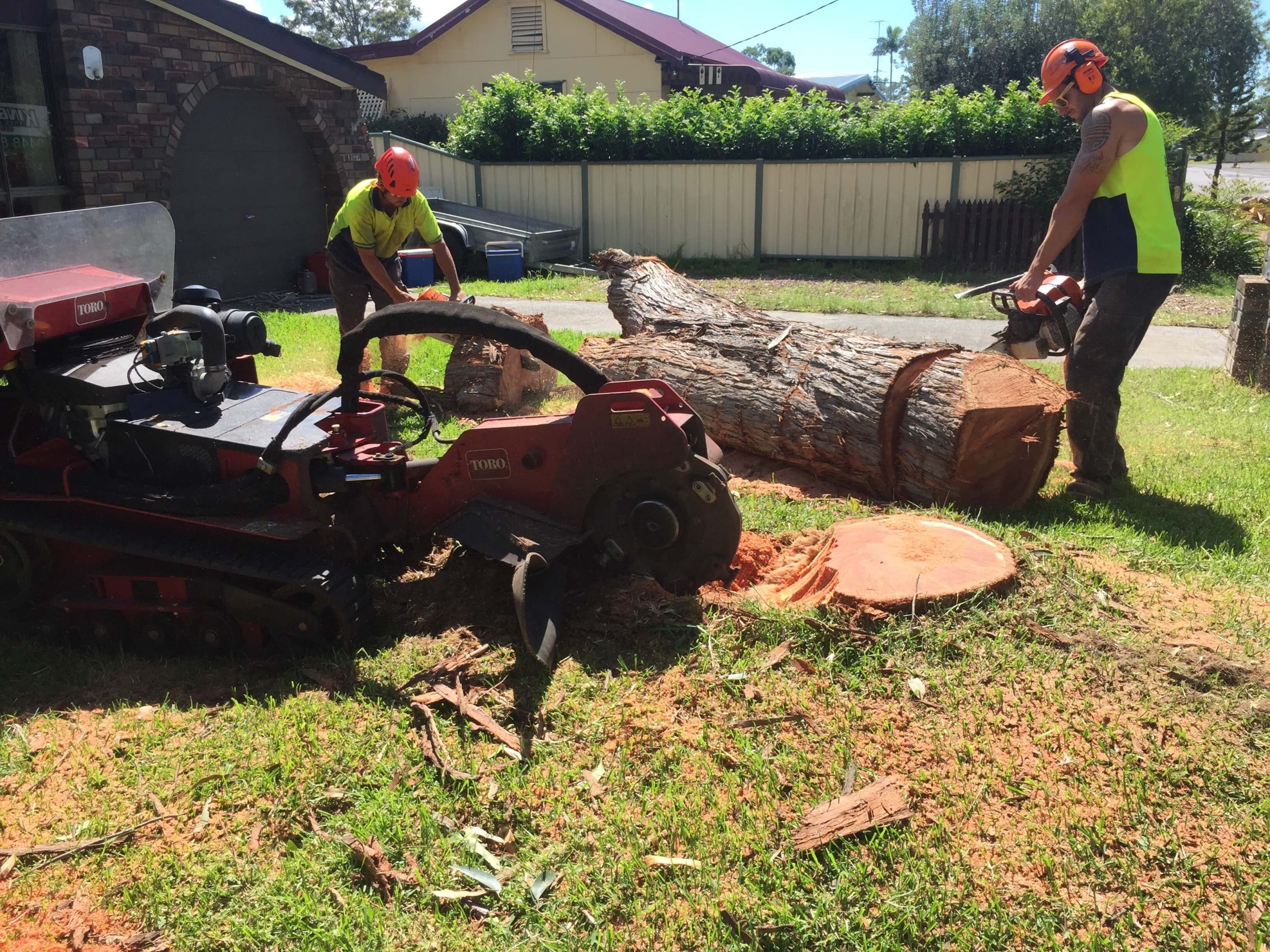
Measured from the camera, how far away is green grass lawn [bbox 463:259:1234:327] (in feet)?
42.8

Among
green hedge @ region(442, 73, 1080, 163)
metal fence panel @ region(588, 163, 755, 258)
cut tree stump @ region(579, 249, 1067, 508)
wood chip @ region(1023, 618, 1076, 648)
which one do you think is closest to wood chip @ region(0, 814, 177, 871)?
wood chip @ region(1023, 618, 1076, 648)

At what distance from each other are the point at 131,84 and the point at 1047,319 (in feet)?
33.7

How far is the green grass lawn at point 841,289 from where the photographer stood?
13.0m

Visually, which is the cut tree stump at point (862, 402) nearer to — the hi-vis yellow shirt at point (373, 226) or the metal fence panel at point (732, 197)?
the hi-vis yellow shirt at point (373, 226)

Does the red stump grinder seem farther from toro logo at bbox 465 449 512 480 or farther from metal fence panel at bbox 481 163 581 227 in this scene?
metal fence panel at bbox 481 163 581 227

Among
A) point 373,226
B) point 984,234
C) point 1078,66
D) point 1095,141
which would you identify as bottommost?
point 984,234

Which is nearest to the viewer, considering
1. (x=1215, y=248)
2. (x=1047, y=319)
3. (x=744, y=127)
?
(x=1047, y=319)

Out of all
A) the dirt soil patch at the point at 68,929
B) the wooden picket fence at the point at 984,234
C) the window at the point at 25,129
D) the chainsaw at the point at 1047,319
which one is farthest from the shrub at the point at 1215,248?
the dirt soil patch at the point at 68,929

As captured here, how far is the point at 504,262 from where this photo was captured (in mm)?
15820

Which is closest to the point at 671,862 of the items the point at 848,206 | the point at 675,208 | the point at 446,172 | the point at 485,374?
the point at 485,374

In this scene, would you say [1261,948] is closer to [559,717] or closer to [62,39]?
[559,717]

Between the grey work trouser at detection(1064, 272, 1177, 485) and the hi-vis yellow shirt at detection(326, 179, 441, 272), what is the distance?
4.34m

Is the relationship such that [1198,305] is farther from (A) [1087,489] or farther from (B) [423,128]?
(B) [423,128]

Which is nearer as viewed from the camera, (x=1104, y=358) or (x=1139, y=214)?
(x=1139, y=214)
